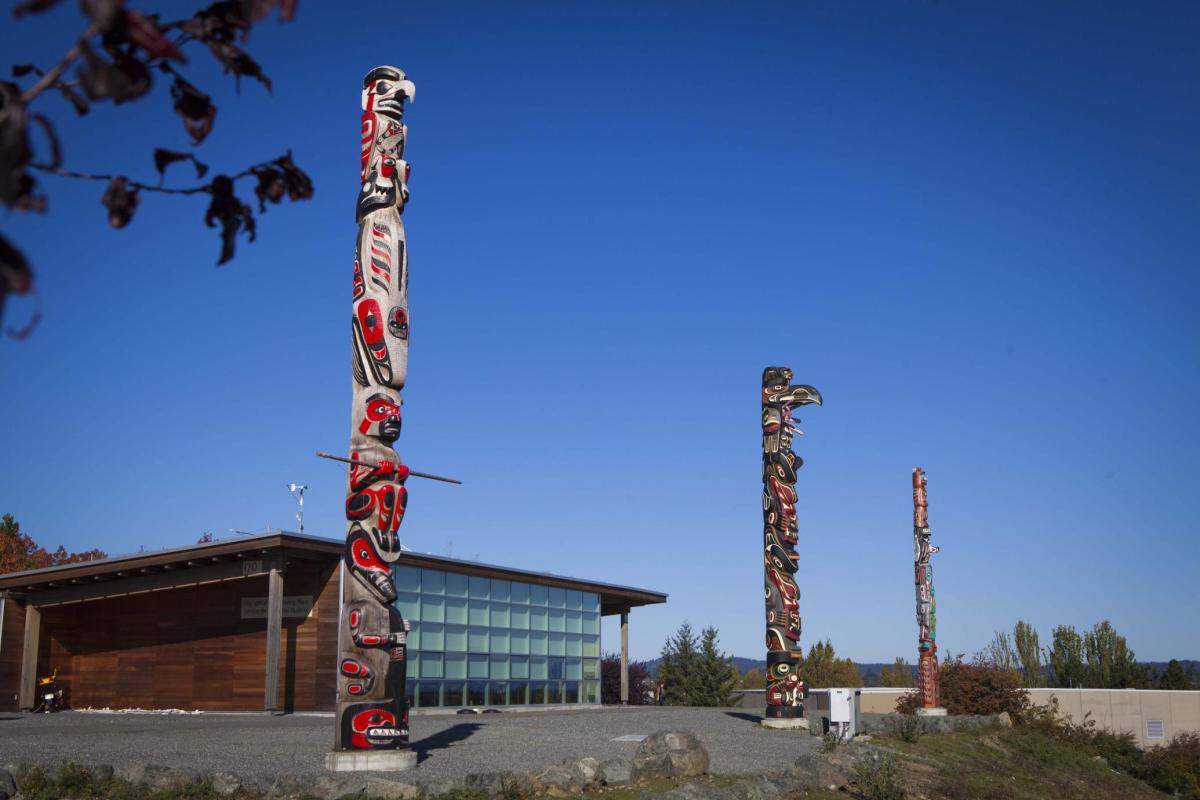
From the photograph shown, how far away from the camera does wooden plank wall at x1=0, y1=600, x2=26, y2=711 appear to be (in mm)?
30125

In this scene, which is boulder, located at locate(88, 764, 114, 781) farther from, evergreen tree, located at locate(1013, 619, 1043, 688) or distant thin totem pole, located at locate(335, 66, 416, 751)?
evergreen tree, located at locate(1013, 619, 1043, 688)

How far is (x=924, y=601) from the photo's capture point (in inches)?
1419

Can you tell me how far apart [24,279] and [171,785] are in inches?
Result: 447

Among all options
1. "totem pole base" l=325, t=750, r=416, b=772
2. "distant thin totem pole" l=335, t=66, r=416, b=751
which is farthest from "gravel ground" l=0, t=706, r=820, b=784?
"distant thin totem pole" l=335, t=66, r=416, b=751

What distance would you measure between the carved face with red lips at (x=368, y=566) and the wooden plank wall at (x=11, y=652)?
19399mm

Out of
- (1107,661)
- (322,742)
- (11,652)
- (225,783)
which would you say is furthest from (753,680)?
(225,783)

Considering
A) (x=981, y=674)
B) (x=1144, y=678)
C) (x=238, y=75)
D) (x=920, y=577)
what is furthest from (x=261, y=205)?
(x=1144, y=678)

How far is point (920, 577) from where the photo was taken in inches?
1431

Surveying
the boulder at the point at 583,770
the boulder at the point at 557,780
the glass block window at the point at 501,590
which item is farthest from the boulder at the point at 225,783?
the glass block window at the point at 501,590

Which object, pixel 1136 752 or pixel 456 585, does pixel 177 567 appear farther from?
pixel 1136 752

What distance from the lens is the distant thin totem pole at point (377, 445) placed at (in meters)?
15.7

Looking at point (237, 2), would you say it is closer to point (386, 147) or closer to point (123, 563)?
point (386, 147)

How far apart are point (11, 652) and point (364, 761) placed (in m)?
20.6

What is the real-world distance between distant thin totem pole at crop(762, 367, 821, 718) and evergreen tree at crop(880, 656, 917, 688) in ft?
110
